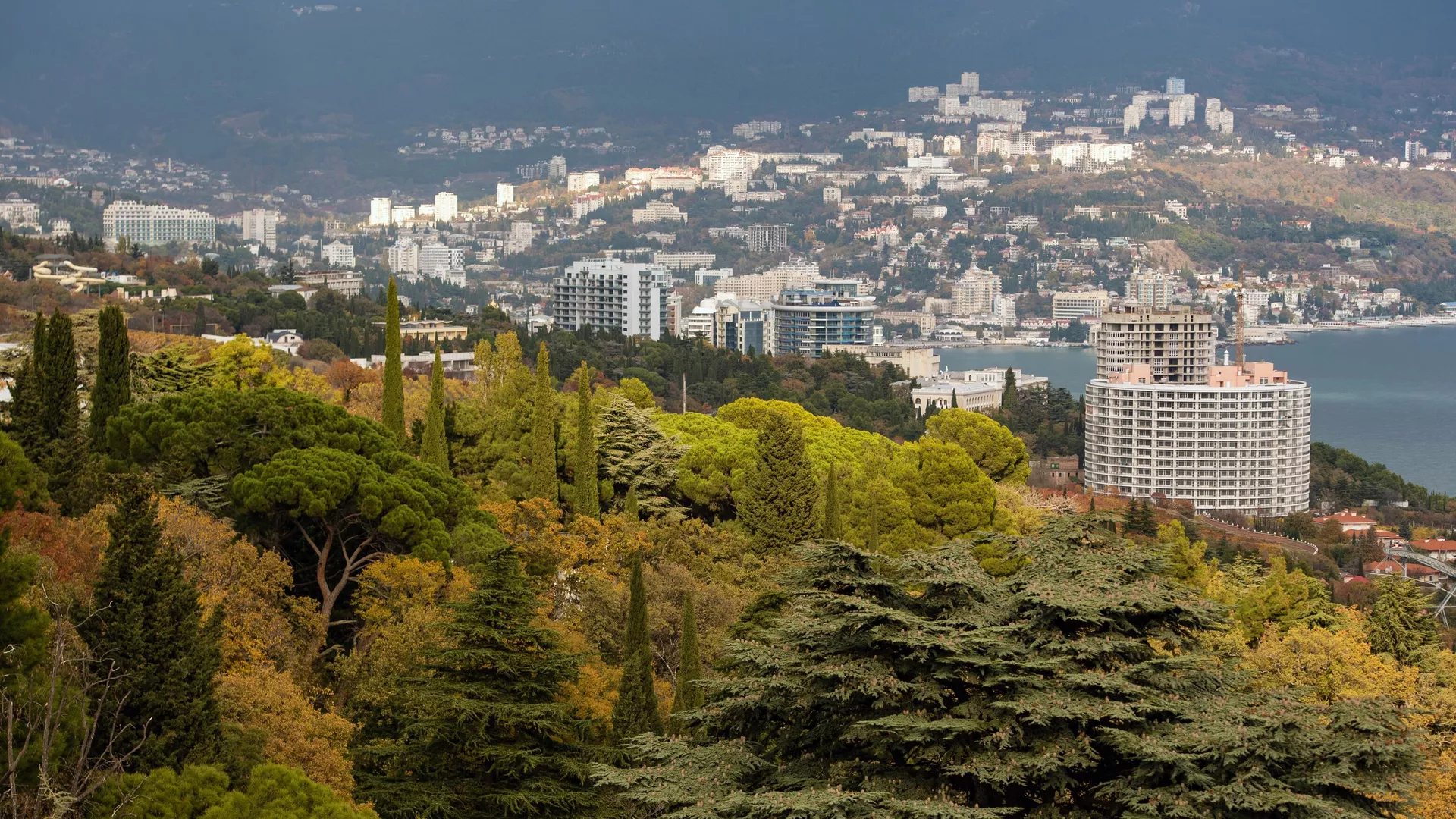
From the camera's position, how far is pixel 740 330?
10406cm

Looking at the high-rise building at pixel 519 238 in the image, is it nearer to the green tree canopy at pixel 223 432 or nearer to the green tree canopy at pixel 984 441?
the green tree canopy at pixel 984 441

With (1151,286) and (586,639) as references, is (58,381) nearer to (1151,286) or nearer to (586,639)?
(586,639)

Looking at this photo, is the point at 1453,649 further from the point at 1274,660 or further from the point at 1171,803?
the point at 1171,803

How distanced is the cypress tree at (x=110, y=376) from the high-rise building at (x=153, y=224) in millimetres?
117014

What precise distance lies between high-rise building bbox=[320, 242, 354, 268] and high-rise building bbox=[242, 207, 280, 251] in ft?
46.4

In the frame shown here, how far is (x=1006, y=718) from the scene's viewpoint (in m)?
10.0

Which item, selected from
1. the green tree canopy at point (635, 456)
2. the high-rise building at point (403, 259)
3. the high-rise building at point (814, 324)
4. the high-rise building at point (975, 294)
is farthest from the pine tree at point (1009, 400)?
the high-rise building at point (403, 259)

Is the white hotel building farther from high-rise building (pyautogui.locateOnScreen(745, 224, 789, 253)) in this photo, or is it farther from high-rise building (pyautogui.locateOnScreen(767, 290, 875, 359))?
high-rise building (pyautogui.locateOnScreen(745, 224, 789, 253))

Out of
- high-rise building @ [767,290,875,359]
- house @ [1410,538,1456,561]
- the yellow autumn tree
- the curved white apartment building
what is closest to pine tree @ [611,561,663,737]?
the yellow autumn tree

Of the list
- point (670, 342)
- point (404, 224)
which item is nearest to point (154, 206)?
point (404, 224)

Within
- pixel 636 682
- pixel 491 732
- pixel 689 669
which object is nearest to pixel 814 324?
pixel 689 669

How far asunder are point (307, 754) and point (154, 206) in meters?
142

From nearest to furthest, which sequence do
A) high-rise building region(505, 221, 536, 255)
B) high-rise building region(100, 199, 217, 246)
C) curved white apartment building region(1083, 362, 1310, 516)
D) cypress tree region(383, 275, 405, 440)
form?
cypress tree region(383, 275, 405, 440) < curved white apartment building region(1083, 362, 1310, 516) < high-rise building region(100, 199, 217, 246) < high-rise building region(505, 221, 536, 255)

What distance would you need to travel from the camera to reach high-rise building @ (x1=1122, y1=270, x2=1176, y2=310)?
436 ft
